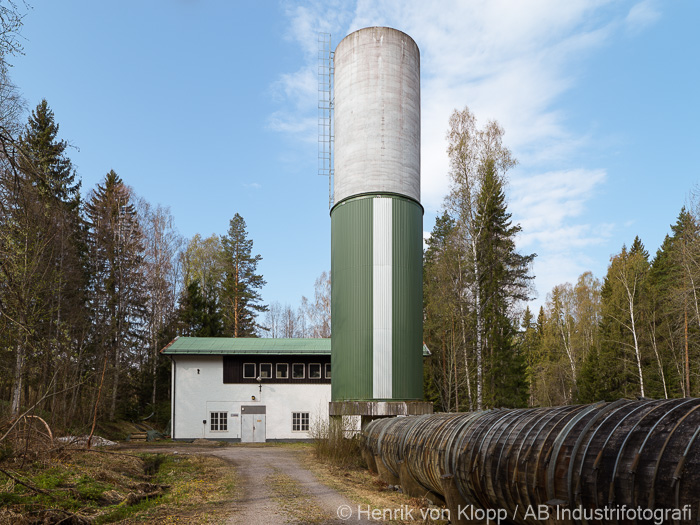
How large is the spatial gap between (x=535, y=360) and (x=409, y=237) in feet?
118

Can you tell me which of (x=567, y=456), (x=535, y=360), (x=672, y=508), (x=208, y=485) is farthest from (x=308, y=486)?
(x=535, y=360)

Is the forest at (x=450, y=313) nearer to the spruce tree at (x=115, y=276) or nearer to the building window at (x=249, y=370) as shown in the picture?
the spruce tree at (x=115, y=276)

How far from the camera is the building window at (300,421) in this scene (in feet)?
97.3

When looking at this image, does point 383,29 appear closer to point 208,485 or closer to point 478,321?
point 478,321

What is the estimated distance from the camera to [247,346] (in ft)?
100

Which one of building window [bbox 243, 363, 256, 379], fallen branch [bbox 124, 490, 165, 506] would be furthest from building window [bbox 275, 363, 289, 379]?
fallen branch [bbox 124, 490, 165, 506]

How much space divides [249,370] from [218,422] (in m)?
3.17

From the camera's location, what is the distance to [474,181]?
2675 centimetres

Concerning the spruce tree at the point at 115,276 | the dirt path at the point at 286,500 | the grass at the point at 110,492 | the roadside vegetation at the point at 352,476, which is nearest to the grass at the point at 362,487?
the roadside vegetation at the point at 352,476

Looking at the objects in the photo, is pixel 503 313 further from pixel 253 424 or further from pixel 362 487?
pixel 362 487

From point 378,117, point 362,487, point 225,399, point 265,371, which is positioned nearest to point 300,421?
point 265,371

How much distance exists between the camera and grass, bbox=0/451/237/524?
8320mm

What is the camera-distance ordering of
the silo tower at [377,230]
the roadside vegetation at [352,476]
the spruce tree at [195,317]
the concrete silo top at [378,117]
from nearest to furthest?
the roadside vegetation at [352,476] → the silo tower at [377,230] → the concrete silo top at [378,117] → the spruce tree at [195,317]

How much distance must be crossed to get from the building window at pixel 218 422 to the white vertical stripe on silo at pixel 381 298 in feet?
48.4
